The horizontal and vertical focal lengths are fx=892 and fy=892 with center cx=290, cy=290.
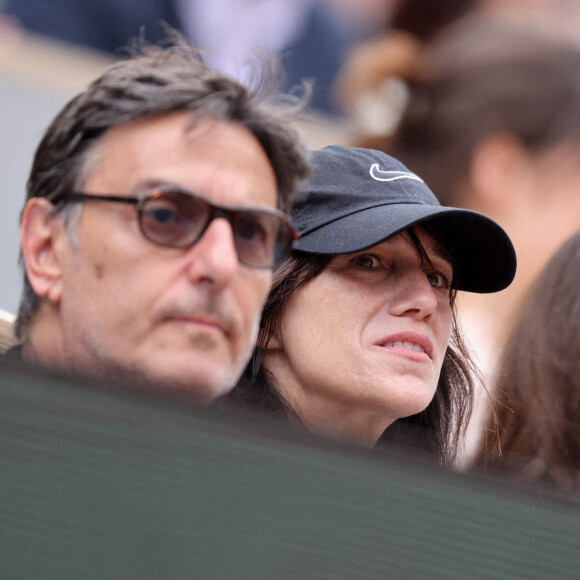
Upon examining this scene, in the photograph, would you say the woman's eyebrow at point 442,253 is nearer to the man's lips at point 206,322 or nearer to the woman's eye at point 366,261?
the woman's eye at point 366,261

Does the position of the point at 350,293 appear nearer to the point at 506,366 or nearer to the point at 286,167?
the point at 286,167

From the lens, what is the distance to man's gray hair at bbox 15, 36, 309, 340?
95 cm

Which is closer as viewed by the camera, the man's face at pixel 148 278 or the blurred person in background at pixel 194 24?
the man's face at pixel 148 278

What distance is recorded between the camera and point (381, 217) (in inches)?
45.8

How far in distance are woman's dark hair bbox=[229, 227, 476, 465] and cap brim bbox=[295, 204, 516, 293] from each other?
0.07 ft

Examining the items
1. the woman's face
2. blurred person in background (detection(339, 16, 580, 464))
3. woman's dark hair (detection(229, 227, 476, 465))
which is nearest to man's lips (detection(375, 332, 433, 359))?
the woman's face

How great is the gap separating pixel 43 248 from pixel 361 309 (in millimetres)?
413

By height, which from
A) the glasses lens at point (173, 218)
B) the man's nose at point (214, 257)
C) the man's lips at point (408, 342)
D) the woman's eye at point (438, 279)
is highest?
the glasses lens at point (173, 218)

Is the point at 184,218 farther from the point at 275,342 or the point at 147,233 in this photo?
the point at 275,342

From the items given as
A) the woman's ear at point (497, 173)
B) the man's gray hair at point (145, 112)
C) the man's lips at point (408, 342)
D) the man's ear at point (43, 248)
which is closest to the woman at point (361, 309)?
the man's lips at point (408, 342)

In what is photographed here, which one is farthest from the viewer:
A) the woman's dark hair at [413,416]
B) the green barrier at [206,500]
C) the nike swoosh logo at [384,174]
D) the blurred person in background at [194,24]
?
the blurred person in background at [194,24]

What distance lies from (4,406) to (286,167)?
42cm

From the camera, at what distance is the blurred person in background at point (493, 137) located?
156cm

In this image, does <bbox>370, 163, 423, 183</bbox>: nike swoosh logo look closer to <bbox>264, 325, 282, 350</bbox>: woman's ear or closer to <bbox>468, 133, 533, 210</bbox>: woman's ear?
<bbox>264, 325, 282, 350</bbox>: woman's ear
